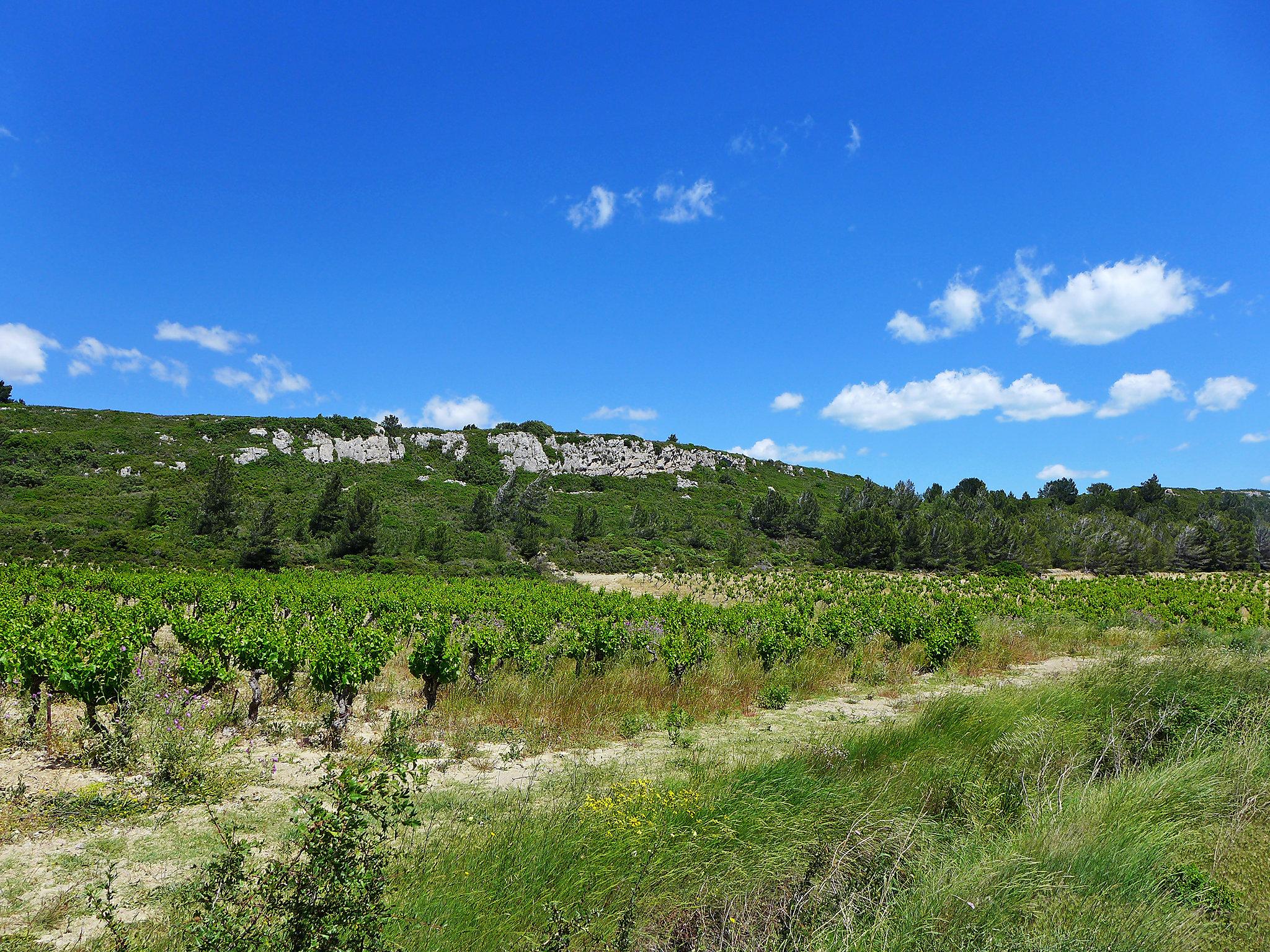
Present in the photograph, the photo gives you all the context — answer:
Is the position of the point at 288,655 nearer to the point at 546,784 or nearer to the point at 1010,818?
the point at 546,784

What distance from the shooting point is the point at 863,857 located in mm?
4418

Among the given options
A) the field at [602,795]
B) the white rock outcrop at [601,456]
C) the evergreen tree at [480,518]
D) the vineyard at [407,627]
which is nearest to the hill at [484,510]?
the evergreen tree at [480,518]

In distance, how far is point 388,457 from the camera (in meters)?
66.8

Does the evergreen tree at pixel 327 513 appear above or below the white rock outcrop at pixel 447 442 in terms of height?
below

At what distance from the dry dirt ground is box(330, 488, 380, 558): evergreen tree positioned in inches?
1210

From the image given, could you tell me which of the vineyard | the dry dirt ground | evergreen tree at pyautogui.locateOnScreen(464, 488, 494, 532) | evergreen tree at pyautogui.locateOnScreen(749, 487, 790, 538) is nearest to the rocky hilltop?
evergreen tree at pyautogui.locateOnScreen(749, 487, 790, 538)

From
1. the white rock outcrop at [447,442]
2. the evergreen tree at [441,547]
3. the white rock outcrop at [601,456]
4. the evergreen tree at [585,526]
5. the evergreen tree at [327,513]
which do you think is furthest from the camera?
the white rock outcrop at [601,456]

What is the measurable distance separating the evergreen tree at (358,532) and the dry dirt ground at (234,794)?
101 feet

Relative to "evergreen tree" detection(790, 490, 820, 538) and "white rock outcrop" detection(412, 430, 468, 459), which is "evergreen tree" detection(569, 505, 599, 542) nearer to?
"evergreen tree" detection(790, 490, 820, 538)

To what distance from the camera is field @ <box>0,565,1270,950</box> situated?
3564 millimetres

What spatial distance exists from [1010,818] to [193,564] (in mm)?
35400

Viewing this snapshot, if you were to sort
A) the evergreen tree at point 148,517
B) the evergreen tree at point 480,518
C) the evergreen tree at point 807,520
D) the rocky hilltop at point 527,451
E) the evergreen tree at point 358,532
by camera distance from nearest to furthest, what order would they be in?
1. the evergreen tree at point 148,517
2. the evergreen tree at point 358,532
3. the evergreen tree at point 480,518
4. the rocky hilltop at point 527,451
5. the evergreen tree at point 807,520

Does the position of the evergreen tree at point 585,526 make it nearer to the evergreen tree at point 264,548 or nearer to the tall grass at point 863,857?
the evergreen tree at point 264,548

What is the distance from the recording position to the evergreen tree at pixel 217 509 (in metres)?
35.2
